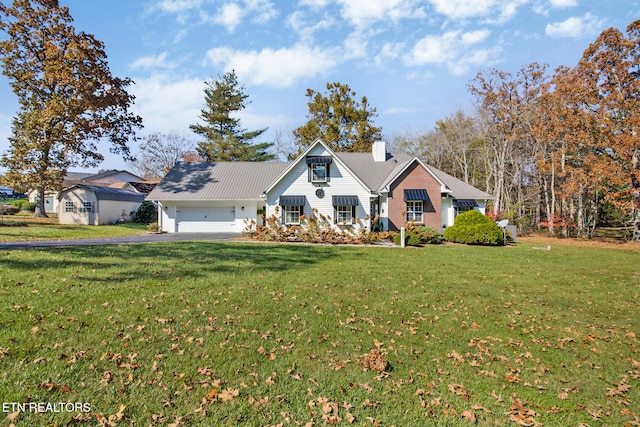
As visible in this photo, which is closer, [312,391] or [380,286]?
[312,391]

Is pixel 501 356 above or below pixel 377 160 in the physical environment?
below

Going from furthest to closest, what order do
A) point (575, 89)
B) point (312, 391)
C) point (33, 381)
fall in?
point (575, 89) → point (312, 391) → point (33, 381)

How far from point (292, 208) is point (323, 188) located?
2.61 meters

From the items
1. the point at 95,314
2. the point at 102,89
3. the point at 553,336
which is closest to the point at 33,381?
the point at 95,314

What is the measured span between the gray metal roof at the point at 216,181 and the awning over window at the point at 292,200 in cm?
358

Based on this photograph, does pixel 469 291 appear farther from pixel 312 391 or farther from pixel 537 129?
pixel 537 129

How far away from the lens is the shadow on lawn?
8625 millimetres

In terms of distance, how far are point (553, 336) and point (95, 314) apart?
8.57 m

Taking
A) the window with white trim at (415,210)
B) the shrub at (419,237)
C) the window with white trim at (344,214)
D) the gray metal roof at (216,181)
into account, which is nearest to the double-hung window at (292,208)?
the window with white trim at (344,214)

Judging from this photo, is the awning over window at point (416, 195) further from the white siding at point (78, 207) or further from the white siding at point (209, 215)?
the white siding at point (78, 207)

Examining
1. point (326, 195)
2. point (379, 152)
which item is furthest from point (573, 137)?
point (326, 195)

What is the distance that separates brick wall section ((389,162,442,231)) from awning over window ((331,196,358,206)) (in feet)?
10.3

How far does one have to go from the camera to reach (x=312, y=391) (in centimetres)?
424

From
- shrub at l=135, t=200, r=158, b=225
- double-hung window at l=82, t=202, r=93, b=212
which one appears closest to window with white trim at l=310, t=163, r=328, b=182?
shrub at l=135, t=200, r=158, b=225
